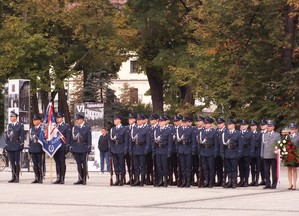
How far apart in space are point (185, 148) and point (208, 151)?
64cm

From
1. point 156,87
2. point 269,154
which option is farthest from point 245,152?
point 156,87

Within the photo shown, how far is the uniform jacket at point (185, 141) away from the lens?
31.9 m

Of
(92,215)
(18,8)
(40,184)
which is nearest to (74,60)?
(18,8)

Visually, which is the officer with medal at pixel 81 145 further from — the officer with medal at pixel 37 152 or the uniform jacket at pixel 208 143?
the uniform jacket at pixel 208 143

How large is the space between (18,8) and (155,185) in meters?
32.5

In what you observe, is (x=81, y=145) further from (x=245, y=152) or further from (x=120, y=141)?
(x=245, y=152)

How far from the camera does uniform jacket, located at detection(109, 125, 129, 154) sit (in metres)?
32.3

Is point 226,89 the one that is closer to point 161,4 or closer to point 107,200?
point 161,4

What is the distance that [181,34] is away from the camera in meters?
65.0

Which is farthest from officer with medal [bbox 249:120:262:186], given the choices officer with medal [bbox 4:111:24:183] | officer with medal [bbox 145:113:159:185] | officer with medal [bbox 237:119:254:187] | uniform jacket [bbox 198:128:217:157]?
officer with medal [bbox 4:111:24:183]

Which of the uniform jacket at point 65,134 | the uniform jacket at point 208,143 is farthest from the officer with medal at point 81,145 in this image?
the uniform jacket at point 208,143

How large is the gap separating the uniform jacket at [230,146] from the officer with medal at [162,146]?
4.65ft

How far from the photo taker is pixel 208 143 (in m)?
31.7

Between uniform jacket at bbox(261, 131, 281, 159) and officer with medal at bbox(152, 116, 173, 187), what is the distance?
8.26ft
